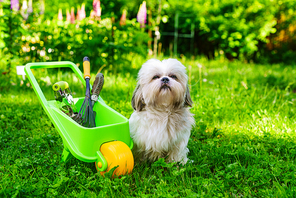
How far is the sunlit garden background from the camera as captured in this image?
2.06 meters

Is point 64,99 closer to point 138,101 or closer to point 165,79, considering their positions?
point 138,101

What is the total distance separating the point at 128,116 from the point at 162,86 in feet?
4.11

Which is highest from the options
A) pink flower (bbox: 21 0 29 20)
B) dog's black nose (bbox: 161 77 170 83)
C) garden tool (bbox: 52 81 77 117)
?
pink flower (bbox: 21 0 29 20)

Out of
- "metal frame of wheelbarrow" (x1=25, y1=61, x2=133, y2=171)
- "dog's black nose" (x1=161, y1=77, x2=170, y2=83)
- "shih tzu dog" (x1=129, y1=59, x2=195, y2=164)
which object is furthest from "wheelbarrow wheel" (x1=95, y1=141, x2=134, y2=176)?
"dog's black nose" (x1=161, y1=77, x2=170, y2=83)

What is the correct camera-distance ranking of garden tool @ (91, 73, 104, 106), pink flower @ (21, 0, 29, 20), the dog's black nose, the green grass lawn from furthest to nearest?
1. pink flower @ (21, 0, 29, 20)
2. garden tool @ (91, 73, 104, 106)
3. the dog's black nose
4. the green grass lawn

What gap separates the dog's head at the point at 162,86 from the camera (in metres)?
2.26

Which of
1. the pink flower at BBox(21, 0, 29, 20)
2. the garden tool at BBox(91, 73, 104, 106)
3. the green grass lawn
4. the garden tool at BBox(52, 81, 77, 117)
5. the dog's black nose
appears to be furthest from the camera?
the pink flower at BBox(21, 0, 29, 20)

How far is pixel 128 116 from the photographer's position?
11.2 feet

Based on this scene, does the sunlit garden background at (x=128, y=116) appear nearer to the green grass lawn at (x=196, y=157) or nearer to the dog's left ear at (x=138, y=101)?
the green grass lawn at (x=196, y=157)

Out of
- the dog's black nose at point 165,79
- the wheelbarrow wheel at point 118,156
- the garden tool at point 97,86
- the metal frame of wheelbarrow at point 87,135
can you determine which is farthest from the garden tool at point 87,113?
the dog's black nose at point 165,79

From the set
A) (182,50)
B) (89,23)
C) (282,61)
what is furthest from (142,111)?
(282,61)

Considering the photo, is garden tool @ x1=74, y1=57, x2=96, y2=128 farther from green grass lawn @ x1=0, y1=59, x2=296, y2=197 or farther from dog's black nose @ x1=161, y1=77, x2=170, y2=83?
dog's black nose @ x1=161, y1=77, x2=170, y2=83

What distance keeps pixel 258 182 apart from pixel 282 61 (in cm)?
763

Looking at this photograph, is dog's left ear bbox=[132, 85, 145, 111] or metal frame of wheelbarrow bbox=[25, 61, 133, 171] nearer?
→ metal frame of wheelbarrow bbox=[25, 61, 133, 171]
